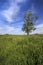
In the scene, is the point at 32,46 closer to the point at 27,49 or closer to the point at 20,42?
the point at 27,49

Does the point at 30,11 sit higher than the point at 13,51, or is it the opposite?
the point at 30,11

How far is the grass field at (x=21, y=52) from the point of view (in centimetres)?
1580

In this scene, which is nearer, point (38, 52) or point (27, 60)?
point (27, 60)

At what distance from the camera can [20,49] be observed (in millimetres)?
18406

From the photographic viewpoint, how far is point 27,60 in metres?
16.0

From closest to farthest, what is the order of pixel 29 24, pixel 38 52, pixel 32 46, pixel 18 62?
pixel 18 62
pixel 38 52
pixel 32 46
pixel 29 24

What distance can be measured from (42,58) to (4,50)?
180 inches

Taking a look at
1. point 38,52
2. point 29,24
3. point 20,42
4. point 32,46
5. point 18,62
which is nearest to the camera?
point 18,62

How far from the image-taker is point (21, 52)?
17688 millimetres

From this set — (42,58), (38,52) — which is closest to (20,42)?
(38,52)

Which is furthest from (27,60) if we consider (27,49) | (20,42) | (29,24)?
(29,24)

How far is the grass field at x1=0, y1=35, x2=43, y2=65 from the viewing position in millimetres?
15797

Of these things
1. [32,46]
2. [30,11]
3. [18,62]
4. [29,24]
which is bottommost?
[18,62]

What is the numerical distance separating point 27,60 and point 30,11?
37.4 metres
